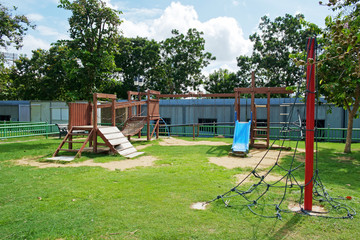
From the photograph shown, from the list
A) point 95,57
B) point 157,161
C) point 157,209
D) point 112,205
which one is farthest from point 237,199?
point 95,57

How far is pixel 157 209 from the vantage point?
480 centimetres

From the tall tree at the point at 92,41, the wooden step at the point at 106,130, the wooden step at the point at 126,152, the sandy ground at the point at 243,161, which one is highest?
the tall tree at the point at 92,41

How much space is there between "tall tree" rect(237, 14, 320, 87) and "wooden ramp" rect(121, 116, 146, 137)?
20265mm

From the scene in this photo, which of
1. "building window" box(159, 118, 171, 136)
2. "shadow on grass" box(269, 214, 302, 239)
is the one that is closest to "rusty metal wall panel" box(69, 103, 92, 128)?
"building window" box(159, 118, 171, 136)

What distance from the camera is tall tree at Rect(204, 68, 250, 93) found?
1393 inches

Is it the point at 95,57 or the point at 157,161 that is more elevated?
the point at 95,57

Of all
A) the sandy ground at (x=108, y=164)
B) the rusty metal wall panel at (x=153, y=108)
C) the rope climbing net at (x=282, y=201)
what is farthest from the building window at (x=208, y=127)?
the rope climbing net at (x=282, y=201)

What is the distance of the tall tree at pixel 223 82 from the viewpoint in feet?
116

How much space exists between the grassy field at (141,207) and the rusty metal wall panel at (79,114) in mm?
3421

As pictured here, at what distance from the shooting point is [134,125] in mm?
15859

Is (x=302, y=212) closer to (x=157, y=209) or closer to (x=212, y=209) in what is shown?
(x=212, y=209)

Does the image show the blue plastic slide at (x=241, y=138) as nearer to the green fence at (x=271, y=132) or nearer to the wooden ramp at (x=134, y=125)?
the green fence at (x=271, y=132)

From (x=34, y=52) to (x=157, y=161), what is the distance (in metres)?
29.6

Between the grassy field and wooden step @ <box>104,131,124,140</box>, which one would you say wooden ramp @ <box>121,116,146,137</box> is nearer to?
wooden step @ <box>104,131,124,140</box>
